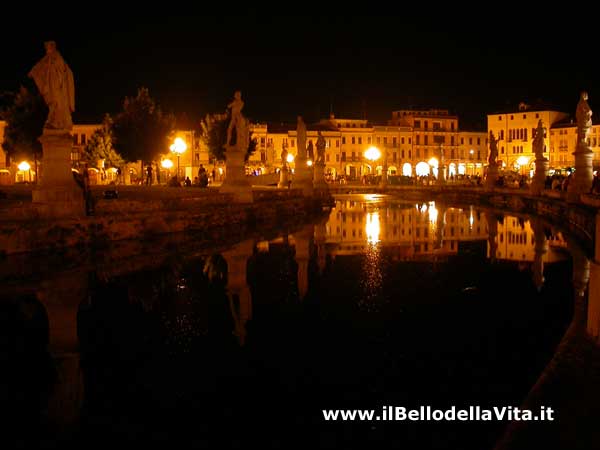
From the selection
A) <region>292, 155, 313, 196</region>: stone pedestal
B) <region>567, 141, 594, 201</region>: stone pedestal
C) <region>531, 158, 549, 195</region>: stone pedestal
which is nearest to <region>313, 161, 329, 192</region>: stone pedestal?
<region>292, 155, 313, 196</region>: stone pedestal

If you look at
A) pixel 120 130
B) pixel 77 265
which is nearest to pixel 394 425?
pixel 77 265

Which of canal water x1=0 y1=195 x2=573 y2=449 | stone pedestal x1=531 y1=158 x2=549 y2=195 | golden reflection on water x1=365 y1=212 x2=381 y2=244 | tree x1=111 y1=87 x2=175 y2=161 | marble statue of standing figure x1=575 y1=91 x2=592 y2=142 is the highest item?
tree x1=111 y1=87 x2=175 y2=161

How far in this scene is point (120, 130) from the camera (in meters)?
58.7

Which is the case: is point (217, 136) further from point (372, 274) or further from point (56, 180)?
point (372, 274)

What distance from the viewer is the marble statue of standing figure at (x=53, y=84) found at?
17.1 meters

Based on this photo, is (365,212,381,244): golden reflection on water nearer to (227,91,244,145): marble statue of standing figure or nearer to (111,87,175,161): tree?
(227,91,244,145): marble statue of standing figure

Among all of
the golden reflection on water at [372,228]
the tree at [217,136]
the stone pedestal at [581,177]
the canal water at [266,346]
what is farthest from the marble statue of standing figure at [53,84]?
the tree at [217,136]

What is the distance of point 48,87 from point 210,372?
13.2 m

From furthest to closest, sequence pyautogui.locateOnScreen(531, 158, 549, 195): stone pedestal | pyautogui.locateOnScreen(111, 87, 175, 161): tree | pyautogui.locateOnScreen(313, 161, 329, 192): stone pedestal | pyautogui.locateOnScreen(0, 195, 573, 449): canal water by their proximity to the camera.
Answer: pyautogui.locateOnScreen(111, 87, 175, 161): tree → pyautogui.locateOnScreen(313, 161, 329, 192): stone pedestal → pyautogui.locateOnScreen(531, 158, 549, 195): stone pedestal → pyautogui.locateOnScreen(0, 195, 573, 449): canal water

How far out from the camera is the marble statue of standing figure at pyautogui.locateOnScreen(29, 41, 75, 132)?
17.1m

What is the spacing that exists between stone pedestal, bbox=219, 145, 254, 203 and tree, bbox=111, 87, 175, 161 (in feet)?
110

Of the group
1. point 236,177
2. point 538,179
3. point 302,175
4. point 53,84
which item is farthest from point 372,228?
point 538,179

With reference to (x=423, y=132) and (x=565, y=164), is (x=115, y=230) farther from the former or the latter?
(x=423, y=132)

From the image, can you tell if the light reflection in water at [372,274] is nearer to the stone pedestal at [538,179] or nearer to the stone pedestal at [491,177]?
the stone pedestal at [538,179]
